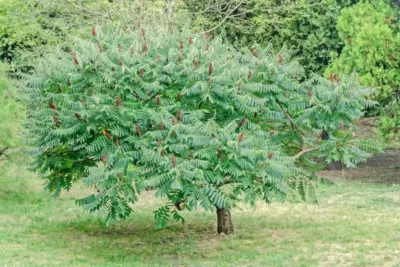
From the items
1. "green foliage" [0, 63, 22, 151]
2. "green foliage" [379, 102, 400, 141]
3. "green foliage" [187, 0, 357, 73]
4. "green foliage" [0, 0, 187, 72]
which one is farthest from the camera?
"green foliage" [187, 0, 357, 73]

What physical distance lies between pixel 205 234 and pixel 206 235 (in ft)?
0.29

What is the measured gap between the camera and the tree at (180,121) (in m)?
9.31

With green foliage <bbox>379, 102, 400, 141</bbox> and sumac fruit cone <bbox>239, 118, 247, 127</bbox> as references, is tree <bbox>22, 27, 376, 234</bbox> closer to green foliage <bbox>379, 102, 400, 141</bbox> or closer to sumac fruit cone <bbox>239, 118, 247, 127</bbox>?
sumac fruit cone <bbox>239, 118, 247, 127</bbox>

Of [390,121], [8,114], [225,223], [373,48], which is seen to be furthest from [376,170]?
[8,114]

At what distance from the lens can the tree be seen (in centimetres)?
931

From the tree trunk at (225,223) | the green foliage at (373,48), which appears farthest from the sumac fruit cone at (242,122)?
the green foliage at (373,48)

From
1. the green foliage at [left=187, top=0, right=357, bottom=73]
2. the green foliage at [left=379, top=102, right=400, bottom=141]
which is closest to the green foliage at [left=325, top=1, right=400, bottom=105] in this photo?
the green foliage at [left=379, top=102, right=400, bottom=141]

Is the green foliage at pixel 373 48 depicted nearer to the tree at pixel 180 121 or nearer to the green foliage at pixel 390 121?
the green foliage at pixel 390 121

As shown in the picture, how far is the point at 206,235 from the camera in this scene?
38.6 ft

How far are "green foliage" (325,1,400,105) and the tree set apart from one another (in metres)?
5.11

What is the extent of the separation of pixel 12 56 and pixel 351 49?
841 centimetres

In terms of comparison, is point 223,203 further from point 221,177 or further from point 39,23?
point 39,23

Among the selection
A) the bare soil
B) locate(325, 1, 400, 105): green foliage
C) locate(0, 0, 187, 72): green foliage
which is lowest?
the bare soil

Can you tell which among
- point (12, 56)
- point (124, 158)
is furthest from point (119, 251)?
point (12, 56)
